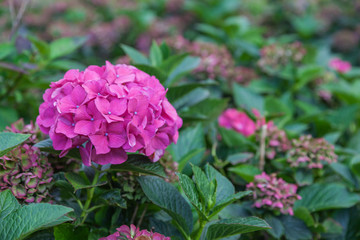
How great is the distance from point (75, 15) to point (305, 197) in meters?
2.28

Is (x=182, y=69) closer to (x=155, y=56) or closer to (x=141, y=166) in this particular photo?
(x=155, y=56)

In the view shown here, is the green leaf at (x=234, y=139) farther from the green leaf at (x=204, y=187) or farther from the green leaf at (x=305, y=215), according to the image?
the green leaf at (x=204, y=187)

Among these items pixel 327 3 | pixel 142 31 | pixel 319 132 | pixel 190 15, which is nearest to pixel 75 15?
pixel 142 31

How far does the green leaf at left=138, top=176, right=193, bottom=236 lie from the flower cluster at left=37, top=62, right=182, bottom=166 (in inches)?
5.2

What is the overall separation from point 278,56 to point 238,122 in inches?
26.0

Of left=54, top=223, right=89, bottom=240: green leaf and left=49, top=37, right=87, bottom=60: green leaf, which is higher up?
left=49, top=37, right=87, bottom=60: green leaf

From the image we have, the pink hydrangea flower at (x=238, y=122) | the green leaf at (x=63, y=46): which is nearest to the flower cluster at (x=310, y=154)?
the pink hydrangea flower at (x=238, y=122)

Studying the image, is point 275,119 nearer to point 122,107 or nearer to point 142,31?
point 122,107

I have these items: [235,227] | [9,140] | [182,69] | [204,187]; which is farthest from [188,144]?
[9,140]

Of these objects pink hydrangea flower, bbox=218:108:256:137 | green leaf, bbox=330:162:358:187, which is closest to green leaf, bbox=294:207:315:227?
green leaf, bbox=330:162:358:187

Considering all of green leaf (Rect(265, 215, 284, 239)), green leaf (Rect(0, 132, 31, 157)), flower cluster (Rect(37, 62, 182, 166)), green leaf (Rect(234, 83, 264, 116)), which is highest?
flower cluster (Rect(37, 62, 182, 166))

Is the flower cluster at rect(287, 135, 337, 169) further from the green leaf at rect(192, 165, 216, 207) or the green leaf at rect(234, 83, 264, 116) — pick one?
the green leaf at rect(234, 83, 264, 116)

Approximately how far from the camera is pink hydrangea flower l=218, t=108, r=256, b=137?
5.43 feet

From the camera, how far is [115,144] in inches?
34.4
